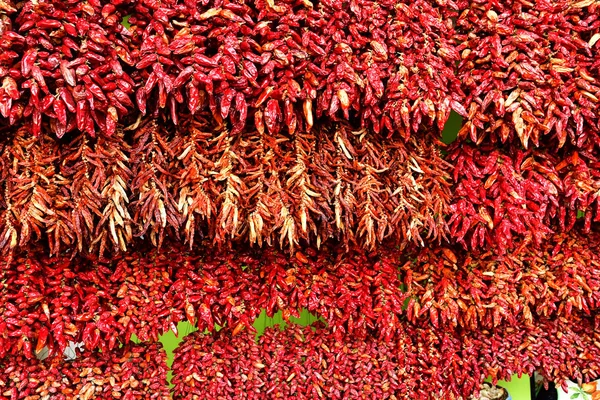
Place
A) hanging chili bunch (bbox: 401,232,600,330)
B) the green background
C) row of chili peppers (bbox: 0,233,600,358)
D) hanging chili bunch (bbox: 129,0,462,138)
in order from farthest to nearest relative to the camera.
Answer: the green background, hanging chili bunch (bbox: 401,232,600,330), row of chili peppers (bbox: 0,233,600,358), hanging chili bunch (bbox: 129,0,462,138)

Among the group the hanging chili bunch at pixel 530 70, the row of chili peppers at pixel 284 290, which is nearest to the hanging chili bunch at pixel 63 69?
the row of chili peppers at pixel 284 290

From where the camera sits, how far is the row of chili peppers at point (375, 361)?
75.0 inches

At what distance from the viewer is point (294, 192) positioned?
171cm

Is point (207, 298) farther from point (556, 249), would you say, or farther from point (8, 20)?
point (556, 249)

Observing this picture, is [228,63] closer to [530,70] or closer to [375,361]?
[530,70]

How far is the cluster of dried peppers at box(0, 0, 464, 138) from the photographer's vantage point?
1397 millimetres

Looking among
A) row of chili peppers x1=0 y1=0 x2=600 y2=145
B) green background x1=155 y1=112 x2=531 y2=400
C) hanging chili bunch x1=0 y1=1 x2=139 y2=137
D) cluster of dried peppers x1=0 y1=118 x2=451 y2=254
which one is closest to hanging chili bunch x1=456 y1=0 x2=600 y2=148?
row of chili peppers x1=0 y1=0 x2=600 y2=145

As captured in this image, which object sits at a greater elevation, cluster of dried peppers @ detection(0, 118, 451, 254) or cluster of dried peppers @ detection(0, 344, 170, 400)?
cluster of dried peppers @ detection(0, 118, 451, 254)

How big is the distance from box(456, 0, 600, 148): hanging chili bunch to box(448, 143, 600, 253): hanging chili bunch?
0.13m

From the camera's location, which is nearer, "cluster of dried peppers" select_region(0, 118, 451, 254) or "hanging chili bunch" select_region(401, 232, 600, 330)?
"cluster of dried peppers" select_region(0, 118, 451, 254)

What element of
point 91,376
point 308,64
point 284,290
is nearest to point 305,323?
point 284,290

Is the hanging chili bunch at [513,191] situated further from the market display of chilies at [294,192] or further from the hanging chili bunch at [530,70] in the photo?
the hanging chili bunch at [530,70]

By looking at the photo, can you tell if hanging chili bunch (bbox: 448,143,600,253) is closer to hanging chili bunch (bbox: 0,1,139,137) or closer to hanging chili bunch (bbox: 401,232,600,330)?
hanging chili bunch (bbox: 401,232,600,330)

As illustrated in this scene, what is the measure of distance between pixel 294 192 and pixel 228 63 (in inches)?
21.0
